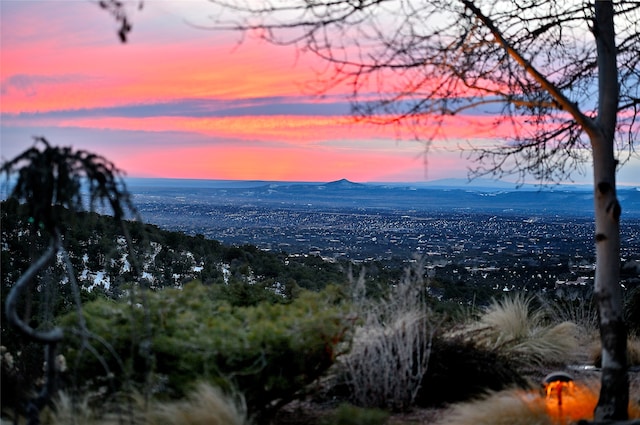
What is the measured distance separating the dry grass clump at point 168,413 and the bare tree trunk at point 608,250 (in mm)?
2693

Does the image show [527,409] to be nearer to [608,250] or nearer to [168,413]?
[608,250]

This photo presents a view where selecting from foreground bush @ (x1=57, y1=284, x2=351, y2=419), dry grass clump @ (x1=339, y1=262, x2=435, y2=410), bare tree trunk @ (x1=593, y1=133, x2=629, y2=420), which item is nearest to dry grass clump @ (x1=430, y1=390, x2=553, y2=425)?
bare tree trunk @ (x1=593, y1=133, x2=629, y2=420)

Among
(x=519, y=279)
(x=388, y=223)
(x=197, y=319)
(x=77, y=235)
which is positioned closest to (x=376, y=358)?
(x=197, y=319)

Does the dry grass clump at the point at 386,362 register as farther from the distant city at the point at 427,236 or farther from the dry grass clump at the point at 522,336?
the distant city at the point at 427,236

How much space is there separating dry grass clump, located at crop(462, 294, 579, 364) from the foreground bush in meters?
2.46

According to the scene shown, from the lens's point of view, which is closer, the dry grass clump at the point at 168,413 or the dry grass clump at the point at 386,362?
the dry grass clump at the point at 168,413

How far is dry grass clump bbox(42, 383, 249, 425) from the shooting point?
5.34 metres

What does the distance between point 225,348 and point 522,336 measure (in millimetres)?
4869

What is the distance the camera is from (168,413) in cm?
546

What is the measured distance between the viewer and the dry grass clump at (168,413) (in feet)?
17.5

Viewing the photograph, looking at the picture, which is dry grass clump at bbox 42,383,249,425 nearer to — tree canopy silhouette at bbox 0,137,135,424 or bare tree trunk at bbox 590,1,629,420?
tree canopy silhouette at bbox 0,137,135,424

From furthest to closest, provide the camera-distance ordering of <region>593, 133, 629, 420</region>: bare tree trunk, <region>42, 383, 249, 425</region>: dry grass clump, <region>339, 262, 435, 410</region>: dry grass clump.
Answer: 1. <region>339, 262, 435, 410</region>: dry grass clump
2. <region>593, 133, 629, 420</region>: bare tree trunk
3. <region>42, 383, 249, 425</region>: dry grass clump

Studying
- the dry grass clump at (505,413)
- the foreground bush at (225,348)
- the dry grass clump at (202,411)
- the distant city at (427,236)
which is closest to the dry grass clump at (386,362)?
the foreground bush at (225,348)

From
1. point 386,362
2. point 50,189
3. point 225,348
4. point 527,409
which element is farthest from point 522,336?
point 50,189
